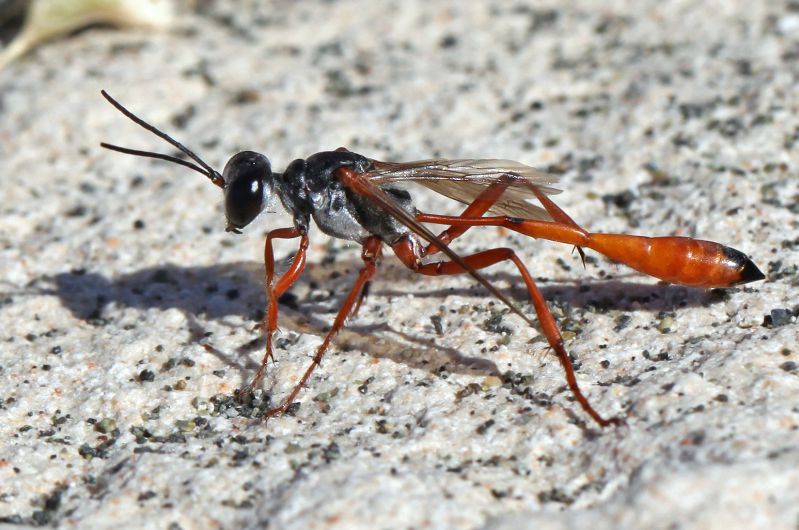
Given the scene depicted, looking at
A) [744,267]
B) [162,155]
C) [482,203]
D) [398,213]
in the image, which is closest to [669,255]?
[744,267]

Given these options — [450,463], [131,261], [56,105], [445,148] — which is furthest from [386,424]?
[56,105]

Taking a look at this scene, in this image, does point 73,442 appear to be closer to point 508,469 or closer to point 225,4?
point 508,469

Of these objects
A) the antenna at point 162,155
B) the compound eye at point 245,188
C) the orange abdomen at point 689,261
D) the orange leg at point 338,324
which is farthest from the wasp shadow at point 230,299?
the orange abdomen at point 689,261

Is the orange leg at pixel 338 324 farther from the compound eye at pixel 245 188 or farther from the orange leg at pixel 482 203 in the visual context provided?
the compound eye at pixel 245 188

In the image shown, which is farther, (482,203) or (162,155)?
(482,203)

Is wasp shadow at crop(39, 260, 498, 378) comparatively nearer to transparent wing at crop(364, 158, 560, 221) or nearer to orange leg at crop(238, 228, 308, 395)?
orange leg at crop(238, 228, 308, 395)

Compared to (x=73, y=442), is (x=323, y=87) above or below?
above

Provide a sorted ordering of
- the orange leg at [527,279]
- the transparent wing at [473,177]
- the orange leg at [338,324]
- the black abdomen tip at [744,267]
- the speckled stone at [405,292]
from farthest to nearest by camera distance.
A: the transparent wing at [473,177]
the black abdomen tip at [744,267]
the orange leg at [338,324]
the orange leg at [527,279]
the speckled stone at [405,292]

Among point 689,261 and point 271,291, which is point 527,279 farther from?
point 271,291
